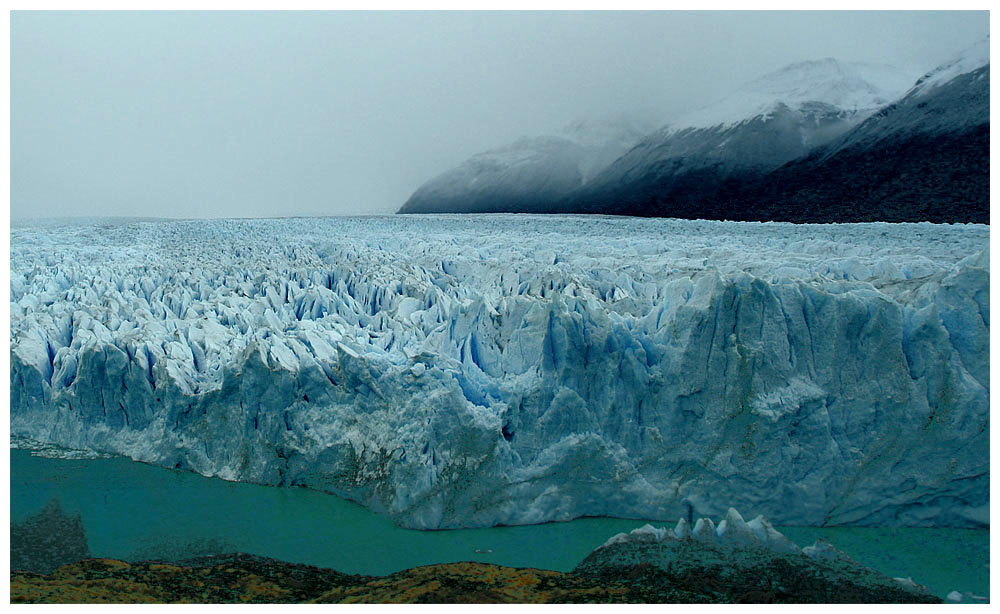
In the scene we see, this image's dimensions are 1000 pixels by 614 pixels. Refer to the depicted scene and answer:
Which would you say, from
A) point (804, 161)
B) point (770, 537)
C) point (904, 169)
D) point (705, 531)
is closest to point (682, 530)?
point (705, 531)

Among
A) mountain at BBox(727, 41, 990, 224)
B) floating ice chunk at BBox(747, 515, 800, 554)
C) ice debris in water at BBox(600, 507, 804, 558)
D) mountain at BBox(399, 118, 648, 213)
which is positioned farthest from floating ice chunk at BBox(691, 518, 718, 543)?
mountain at BBox(727, 41, 990, 224)

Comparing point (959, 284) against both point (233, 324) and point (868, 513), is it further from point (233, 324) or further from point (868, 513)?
point (233, 324)

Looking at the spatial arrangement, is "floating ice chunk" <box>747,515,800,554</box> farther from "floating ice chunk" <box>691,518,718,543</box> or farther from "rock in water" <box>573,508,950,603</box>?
"floating ice chunk" <box>691,518,718,543</box>

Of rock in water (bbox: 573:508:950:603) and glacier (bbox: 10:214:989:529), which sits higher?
glacier (bbox: 10:214:989:529)

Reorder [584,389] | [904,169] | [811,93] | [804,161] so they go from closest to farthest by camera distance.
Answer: [584,389] < [811,93] < [904,169] < [804,161]

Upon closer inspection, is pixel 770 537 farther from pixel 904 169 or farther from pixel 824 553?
pixel 904 169

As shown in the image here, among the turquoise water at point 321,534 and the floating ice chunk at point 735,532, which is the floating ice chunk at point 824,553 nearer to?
A: the turquoise water at point 321,534
